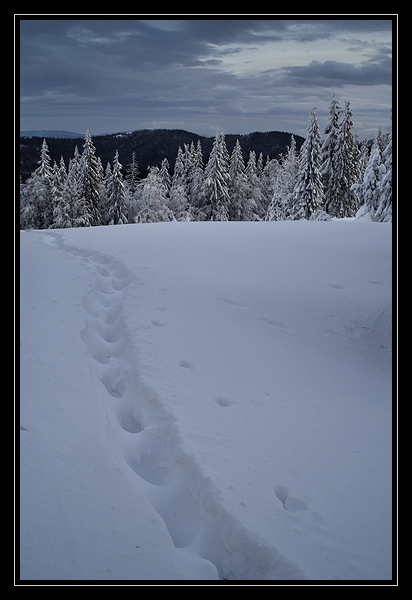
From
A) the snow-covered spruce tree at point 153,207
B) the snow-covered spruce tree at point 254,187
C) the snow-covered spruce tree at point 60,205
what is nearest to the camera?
the snow-covered spruce tree at point 60,205

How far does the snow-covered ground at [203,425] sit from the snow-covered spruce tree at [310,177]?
25.2 m

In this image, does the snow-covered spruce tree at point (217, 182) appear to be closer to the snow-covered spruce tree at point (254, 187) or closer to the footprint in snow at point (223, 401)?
the snow-covered spruce tree at point (254, 187)

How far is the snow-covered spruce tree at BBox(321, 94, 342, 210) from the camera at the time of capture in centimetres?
3139

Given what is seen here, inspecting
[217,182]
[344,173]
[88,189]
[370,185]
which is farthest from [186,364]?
[217,182]

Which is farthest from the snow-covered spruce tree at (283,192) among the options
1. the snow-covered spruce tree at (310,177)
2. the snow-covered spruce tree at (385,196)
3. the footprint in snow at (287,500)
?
the footprint in snow at (287,500)

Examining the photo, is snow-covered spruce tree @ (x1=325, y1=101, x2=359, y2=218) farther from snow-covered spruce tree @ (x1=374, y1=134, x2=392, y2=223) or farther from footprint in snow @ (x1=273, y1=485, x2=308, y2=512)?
footprint in snow @ (x1=273, y1=485, x2=308, y2=512)

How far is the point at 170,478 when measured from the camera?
308 cm

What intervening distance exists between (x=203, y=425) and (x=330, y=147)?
33.6m

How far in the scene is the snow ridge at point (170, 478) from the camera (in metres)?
2.41

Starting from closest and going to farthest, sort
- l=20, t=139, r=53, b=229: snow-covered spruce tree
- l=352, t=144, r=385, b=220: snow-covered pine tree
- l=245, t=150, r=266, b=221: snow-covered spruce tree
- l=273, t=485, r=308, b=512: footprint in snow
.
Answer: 1. l=273, t=485, r=308, b=512: footprint in snow
2. l=352, t=144, r=385, b=220: snow-covered pine tree
3. l=20, t=139, r=53, b=229: snow-covered spruce tree
4. l=245, t=150, r=266, b=221: snow-covered spruce tree

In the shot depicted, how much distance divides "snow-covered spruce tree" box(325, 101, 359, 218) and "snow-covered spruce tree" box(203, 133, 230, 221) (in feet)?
32.4

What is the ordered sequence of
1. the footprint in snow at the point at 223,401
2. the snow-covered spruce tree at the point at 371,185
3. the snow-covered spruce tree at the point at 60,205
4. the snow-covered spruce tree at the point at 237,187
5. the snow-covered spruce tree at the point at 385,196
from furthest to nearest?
1. the snow-covered spruce tree at the point at 237,187
2. the snow-covered spruce tree at the point at 60,205
3. the snow-covered spruce tree at the point at 371,185
4. the snow-covered spruce tree at the point at 385,196
5. the footprint in snow at the point at 223,401

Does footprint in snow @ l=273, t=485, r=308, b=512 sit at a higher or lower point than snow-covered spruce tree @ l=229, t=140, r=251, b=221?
lower

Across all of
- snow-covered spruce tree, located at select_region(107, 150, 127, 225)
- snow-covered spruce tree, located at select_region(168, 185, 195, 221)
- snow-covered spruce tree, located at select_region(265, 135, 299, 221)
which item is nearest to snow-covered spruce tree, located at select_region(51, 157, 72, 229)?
snow-covered spruce tree, located at select_region(107, 150, 127, 225)
